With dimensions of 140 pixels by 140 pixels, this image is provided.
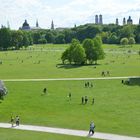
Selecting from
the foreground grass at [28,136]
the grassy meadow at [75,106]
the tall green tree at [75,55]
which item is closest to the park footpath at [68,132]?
the foreground grass at [28,136]

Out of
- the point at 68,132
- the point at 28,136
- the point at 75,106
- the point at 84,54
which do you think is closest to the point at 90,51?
the point at 84,54

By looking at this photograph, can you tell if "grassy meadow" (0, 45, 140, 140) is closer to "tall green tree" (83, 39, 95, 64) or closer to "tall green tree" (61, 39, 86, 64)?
"tall green tree" (61, 39, 86, 64)

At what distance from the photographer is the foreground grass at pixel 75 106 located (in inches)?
1522

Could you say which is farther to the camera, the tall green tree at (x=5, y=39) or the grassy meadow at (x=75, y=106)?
the tall green tree at (x=5, y=39)

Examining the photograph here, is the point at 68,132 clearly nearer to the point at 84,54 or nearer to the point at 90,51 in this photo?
the point at 84,54

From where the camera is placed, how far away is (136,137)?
33.6 meters

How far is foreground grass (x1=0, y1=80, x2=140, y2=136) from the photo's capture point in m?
38.7

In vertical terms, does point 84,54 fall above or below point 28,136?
above

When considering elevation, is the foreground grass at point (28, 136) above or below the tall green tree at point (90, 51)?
below

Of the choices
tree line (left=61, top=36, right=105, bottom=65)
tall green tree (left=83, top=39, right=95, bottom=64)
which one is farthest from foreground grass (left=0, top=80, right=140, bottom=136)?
tall green tree (left=83, top=39, right=95, bottom=64)

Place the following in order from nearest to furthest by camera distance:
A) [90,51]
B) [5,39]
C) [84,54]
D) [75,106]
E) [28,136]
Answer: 1. [28,136]
2. [75,106]
3. [84,54]
4. [90,51]
5. [5,39]

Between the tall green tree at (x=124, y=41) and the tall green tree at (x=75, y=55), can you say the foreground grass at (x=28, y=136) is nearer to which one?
the tall green tree at (x=75, y=55)

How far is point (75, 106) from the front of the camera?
154ft

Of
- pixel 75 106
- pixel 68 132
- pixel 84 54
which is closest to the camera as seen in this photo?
pixel 68 132
